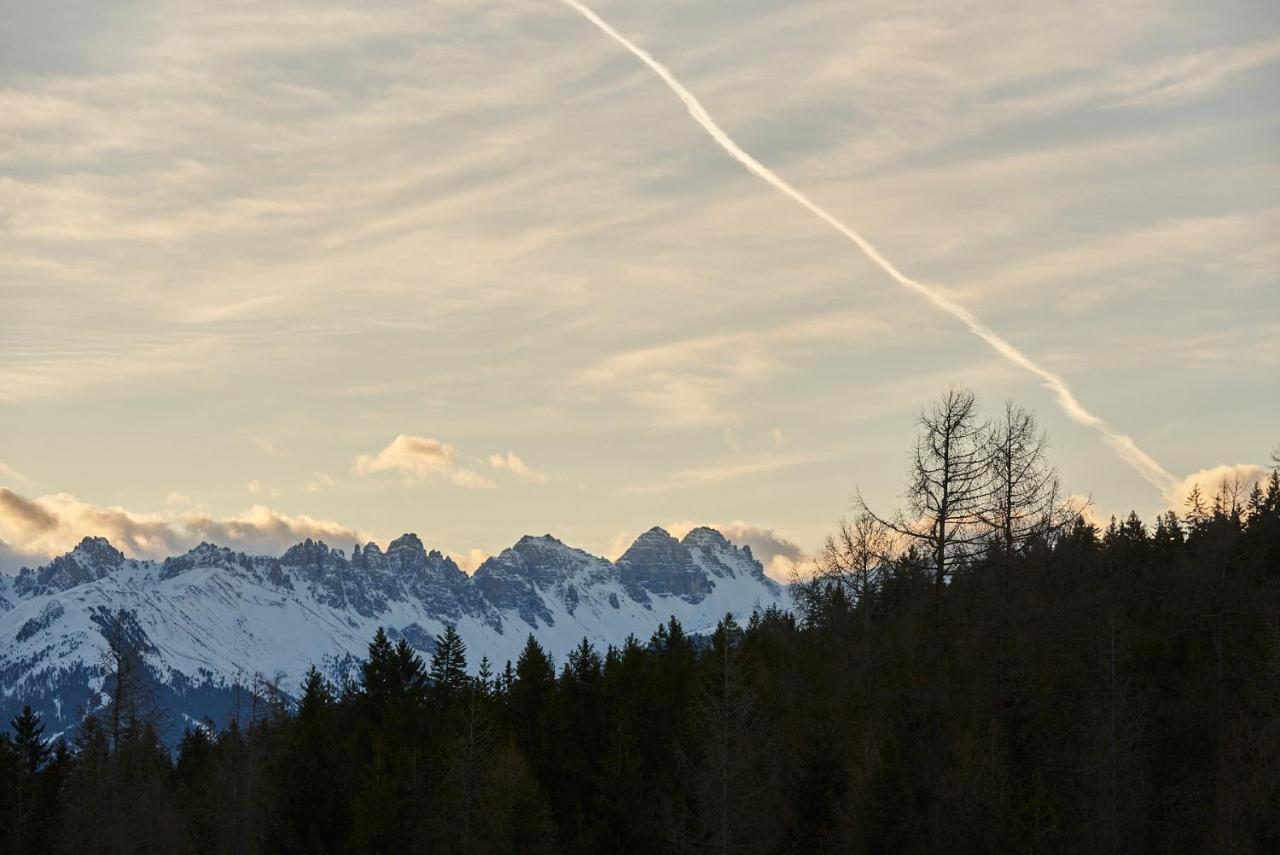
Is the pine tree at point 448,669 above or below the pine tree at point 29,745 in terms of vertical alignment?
above

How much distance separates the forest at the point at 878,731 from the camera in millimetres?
61125

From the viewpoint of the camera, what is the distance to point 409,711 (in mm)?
85812

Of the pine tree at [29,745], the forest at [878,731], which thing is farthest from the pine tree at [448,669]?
the pine tree at [29,745]

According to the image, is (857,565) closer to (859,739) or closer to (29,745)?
(859,739)

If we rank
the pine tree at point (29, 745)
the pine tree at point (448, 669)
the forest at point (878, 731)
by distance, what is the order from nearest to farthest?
the forest at point (878, 731) < the pine tree at point (29, 745) < the pine tree at point (448, 669)

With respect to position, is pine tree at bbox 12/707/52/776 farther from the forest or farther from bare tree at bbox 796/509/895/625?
bare tree at bbox 796/509/895/625

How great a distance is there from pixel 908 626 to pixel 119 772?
161 feet

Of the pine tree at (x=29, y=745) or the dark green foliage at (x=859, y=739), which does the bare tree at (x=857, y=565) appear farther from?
the pine tree at (x=29, y=745)

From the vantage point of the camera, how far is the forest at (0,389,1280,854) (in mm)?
61125

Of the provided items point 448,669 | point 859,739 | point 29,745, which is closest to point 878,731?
point 859,739

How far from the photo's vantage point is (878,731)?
65938 millimetres

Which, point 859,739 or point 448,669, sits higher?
point 448,669

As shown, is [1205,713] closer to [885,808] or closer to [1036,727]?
[1036,727]

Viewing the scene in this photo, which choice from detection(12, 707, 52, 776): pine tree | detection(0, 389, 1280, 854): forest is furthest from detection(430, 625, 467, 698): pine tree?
detection(12, 707, 52, 776): pine tree
